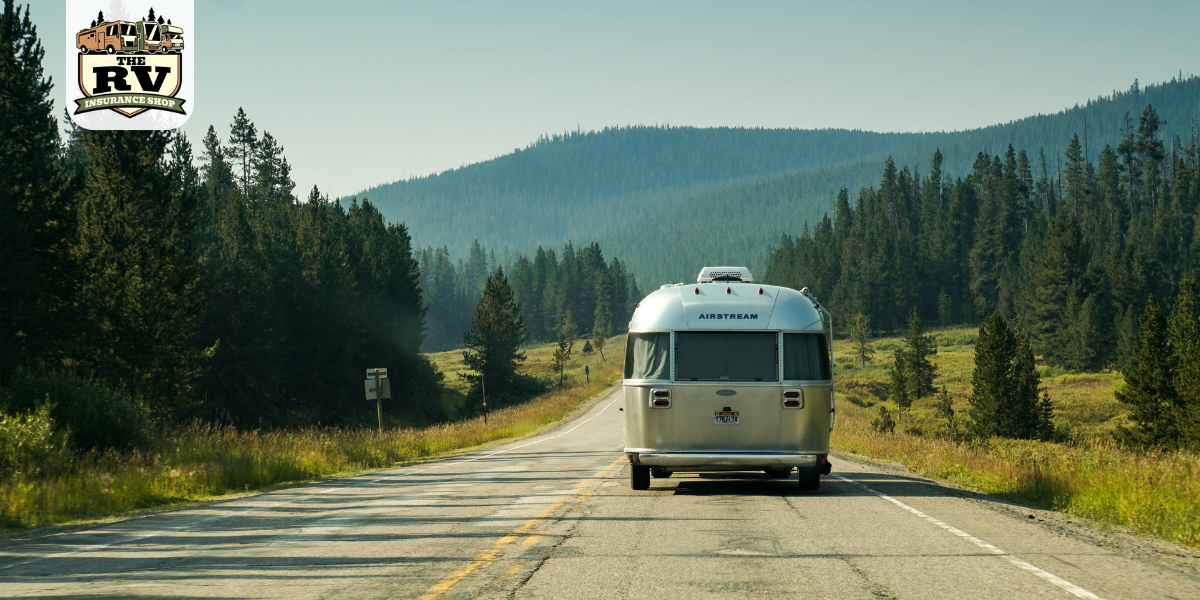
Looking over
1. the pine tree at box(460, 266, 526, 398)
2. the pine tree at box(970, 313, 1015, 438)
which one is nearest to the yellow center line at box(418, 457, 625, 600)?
the pine tree at box(970, 313, 1015, 438)

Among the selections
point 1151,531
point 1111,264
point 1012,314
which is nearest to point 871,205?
point 1012,314

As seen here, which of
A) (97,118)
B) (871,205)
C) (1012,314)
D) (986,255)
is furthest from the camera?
(871,205)

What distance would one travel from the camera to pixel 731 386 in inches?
484

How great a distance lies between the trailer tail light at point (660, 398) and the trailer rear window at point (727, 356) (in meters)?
0.29

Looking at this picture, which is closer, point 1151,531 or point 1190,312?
point 1151,531

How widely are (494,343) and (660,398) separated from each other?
64.7m

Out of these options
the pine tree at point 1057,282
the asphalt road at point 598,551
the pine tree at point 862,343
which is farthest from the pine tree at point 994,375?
the pine tree at point 1057,282

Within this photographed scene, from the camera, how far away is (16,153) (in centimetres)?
2677

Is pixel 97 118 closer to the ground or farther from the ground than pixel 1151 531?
farther from the ground

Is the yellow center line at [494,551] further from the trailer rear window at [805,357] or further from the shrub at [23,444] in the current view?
the shrub at [23,444]

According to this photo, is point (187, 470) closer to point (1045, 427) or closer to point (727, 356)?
point (727, 356)

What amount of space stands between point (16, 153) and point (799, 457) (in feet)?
88.3

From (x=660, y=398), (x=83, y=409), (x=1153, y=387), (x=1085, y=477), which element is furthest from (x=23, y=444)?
(x=1153, y=387)

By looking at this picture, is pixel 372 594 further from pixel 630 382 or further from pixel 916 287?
pixel 916 287
